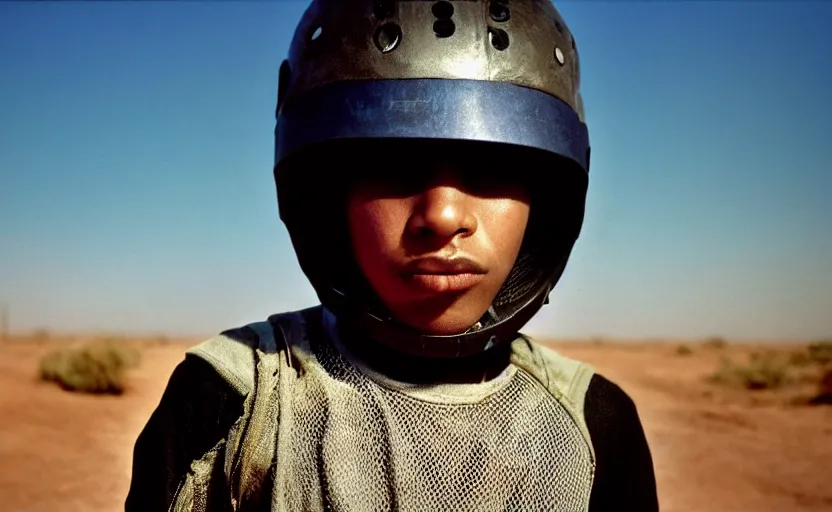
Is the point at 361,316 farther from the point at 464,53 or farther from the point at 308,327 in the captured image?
the point at 464,53

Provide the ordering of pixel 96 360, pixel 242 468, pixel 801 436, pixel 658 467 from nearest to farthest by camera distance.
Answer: pixel 242 468
pixel 658 467
pixel 801 436
pixel 96 360

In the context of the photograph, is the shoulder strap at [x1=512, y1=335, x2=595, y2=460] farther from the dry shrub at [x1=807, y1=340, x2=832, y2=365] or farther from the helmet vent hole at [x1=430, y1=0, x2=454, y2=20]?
the dry shrub at [x1=807, y1=340, x2=832, y2=365]

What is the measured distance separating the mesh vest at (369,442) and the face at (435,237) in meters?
0.21

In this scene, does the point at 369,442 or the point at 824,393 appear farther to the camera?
the point at 824,393

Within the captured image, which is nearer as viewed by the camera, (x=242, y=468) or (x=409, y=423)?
(x=242, y=468)

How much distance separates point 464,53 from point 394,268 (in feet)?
1.71

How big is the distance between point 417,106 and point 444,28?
0.73 feet

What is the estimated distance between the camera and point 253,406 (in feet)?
4.18

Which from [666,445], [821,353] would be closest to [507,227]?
[666,445]

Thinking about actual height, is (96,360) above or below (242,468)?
below

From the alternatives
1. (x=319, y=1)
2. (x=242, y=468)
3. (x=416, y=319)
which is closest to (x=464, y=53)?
(x=319, y=1)

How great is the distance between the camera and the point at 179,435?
1.29 meters

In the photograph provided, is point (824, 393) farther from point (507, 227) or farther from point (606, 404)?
point (507, 227)

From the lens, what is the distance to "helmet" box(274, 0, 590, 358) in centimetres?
130
